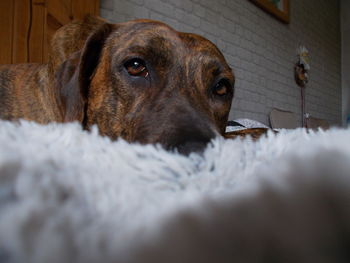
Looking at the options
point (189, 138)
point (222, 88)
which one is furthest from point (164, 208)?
point (222, 88)

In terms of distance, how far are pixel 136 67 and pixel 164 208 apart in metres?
0.89

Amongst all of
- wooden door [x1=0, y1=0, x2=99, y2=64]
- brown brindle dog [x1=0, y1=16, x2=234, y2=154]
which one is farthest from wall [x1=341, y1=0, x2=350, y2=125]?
wooden door [x1=0, y1=0, x2=99, y2=64]

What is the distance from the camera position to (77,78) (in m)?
1.01

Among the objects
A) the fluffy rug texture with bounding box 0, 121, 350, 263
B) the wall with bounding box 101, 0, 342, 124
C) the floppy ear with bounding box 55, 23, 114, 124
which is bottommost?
the fluffy rug texture with bounding box 0, 121, 350, 263

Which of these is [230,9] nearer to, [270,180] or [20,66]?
[20,66]

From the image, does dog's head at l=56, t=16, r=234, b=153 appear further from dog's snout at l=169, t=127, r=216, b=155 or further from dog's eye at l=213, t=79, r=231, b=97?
dog's snout at l=169, t=127, r=216, b=155

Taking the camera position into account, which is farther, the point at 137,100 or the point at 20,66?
the point at 20,66

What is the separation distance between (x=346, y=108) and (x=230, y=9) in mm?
4364

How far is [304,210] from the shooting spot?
20 centimetres

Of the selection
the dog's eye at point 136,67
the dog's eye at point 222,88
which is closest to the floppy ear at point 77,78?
the dog's eye at point 136,67

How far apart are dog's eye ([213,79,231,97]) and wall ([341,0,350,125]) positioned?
6.37m

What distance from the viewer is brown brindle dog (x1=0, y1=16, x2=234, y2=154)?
0.91 meters

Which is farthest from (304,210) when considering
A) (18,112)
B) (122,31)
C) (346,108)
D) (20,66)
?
(346,108)

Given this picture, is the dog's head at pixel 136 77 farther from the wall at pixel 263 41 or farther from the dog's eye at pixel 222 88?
the wall at pixel 263 41
